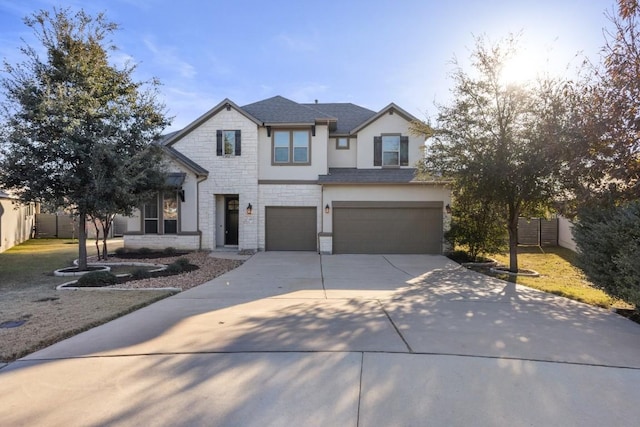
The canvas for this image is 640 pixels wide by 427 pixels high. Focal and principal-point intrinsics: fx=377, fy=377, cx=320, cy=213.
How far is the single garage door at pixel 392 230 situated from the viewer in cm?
1656

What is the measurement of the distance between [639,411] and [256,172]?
15.3 metres

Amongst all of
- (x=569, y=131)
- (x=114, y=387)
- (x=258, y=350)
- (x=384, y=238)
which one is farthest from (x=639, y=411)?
(x=384, y=238)

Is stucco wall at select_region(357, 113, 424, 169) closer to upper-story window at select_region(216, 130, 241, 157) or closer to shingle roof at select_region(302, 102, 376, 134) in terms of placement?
shingle roof at select_region(302, 102, 376, 134)

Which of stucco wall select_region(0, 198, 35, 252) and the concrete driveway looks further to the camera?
stucco wall select_region(0, 198, 35, 252)

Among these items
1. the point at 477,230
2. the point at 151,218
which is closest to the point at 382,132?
the point at 477,230

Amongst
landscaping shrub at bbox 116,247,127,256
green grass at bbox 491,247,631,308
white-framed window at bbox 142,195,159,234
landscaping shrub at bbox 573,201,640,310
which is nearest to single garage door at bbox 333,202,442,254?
green grass at bbox 491,247,631,308

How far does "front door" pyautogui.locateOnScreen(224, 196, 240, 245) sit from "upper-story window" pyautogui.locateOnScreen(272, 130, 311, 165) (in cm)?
305

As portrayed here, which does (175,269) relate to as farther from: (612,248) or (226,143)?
(612,248)

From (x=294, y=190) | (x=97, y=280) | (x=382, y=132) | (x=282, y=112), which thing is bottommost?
(x=97, y=280)

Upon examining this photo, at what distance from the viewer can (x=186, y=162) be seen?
16.5 meters

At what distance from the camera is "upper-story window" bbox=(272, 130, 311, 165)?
17156 mm

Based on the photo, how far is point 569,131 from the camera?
7695mm

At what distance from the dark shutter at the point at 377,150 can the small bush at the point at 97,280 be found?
1185 centimetres

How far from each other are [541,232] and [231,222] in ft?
53.7
